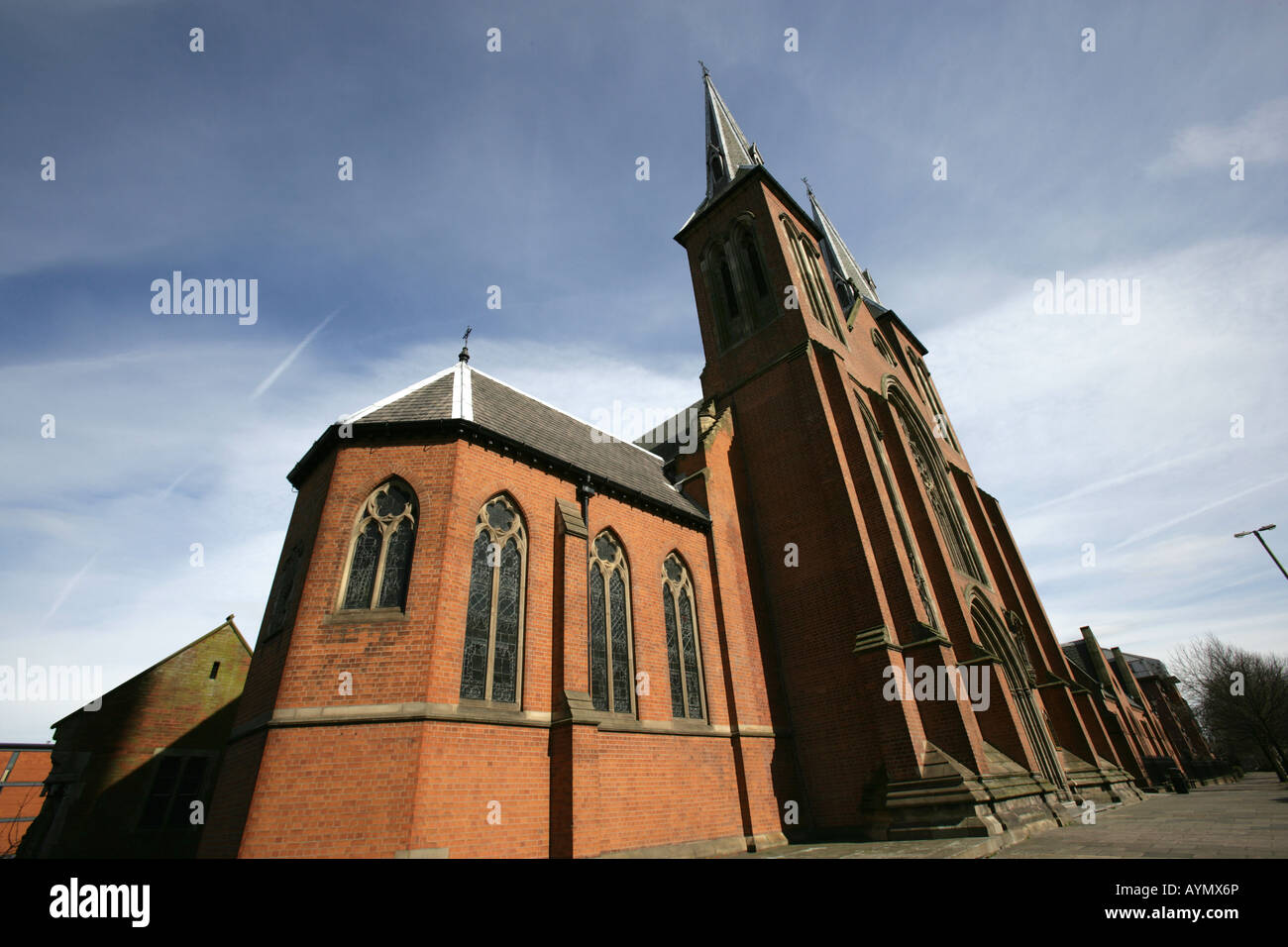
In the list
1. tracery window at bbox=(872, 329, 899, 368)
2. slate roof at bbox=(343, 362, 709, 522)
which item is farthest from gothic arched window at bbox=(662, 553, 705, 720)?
tracery window at bbox=(872, 329, 899, 368)

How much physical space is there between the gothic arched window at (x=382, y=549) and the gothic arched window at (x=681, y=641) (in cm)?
578

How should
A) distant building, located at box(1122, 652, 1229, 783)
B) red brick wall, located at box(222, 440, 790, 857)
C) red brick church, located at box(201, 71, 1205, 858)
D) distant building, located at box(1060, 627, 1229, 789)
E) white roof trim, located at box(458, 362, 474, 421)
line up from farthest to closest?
distant building, located at box(1122, 652, 1229, 783)
distant building, located at box(1060, 627, 1229, 789)
white roof trim, located at box(458, 362, 474, 421)
red brick church, located at box(201, 71, 1205, 858)
red brick wall, located at box(222, 440, 790, 857)

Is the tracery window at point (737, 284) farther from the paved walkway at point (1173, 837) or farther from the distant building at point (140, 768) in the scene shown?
the distant building at point (140, 768)

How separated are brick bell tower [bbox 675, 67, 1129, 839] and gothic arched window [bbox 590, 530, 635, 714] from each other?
13.4 feet

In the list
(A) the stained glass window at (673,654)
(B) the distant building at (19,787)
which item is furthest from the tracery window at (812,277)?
(B) the distant building at (19,787)

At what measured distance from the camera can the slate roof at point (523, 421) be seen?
1131 cm

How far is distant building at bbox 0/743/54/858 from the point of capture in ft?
89.8

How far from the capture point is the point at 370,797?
764 cm

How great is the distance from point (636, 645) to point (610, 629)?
67cm

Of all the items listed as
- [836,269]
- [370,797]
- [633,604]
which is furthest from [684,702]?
[836,269]

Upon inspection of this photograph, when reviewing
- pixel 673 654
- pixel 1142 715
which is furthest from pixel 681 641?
pixel 1142 715

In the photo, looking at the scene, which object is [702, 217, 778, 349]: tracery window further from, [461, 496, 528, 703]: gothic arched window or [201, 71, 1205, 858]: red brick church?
[461, 496, 528, 703]: gothic arched window
